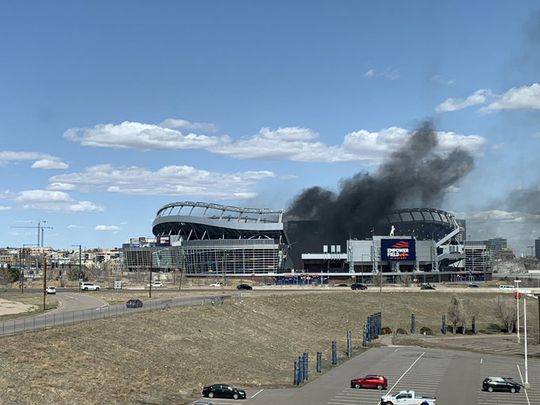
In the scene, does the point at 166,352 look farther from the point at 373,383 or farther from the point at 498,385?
the point at 498,385

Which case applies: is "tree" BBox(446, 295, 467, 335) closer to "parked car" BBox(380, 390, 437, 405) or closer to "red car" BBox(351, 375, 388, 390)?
"red car" BBox(351, 375, 388, 390)

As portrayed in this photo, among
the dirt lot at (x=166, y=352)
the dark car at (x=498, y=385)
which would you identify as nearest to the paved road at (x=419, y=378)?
the dark car at (x=498, y=385)

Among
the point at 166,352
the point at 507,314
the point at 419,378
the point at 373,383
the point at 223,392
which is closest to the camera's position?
the point at 223,392

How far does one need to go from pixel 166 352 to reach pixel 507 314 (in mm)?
70709

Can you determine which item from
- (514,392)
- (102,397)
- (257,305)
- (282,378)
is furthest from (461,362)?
(102,397)

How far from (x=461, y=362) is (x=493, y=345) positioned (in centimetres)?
2035

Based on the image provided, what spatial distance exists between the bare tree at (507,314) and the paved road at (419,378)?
3232cm

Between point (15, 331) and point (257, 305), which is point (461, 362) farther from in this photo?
point (15, 331)

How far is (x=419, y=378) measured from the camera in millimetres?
58531

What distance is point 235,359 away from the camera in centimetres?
6288

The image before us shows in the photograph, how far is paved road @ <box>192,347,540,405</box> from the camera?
48156 mm

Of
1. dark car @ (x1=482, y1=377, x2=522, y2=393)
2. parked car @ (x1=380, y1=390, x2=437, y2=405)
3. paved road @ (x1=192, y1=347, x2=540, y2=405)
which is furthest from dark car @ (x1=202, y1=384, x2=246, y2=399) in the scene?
dark car @ (x1=482, y1=377, x2=522, y2=393)

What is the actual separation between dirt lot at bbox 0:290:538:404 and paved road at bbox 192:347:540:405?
379 cm

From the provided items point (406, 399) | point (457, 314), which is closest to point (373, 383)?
point (406, 399)
